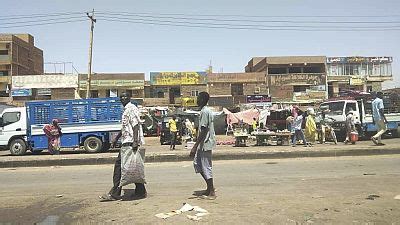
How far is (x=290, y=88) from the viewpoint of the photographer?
51.6 meters

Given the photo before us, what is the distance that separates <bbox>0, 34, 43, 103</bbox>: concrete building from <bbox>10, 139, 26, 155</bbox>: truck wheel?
3511cm

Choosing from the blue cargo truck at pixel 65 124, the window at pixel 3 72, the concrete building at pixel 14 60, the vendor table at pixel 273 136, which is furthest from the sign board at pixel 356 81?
the window at pixel 3 72

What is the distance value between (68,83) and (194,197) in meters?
47.4

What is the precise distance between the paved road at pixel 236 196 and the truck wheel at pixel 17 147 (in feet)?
26.1

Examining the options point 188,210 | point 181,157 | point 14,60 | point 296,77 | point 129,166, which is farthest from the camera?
point 14,60

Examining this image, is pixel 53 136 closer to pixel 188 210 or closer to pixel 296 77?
pixel 188 210

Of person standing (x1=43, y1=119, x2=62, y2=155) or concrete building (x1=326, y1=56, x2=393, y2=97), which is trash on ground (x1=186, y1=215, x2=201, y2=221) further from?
concrete building (x1=326, y1=56, x2=393, y2=97)

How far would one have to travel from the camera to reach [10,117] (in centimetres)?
1844

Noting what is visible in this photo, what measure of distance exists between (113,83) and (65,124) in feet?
107

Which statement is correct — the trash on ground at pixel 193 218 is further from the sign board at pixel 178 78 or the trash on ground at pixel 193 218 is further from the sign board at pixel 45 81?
the sign board at pixel 45 81

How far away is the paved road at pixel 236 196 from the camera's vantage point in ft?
17.3

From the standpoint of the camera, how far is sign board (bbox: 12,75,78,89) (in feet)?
165

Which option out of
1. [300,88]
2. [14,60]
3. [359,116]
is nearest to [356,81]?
[300,88]

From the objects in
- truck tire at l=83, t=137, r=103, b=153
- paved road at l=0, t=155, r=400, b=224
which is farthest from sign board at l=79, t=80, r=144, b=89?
paved road at l=0, t=155, r=400, b=224
